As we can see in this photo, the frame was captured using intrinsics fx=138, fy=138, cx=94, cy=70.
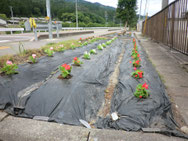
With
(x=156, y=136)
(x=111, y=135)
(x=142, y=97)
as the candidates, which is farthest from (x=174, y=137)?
(x=142, y=97)

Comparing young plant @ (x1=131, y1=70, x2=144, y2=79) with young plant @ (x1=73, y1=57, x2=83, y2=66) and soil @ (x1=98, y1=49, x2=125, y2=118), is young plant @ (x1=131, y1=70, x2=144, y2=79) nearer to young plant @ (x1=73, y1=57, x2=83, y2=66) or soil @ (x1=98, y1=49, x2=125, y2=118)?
soil @ (x1=98, y1=49, x2=125, y2=118)

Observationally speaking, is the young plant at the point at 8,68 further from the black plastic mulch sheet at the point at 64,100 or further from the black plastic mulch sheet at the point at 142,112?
the black plastic mulch sheet at the point at 142,112

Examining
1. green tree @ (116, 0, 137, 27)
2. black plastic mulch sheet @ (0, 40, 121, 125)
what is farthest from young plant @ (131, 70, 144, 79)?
green tree @ (116, 0, 137, 27)

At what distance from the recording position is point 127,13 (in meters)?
31.2

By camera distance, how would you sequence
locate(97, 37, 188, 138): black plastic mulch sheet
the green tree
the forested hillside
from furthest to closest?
the forested hillside, the green tree, locate(97, 37, 188, 138): black plastic mulch sheet

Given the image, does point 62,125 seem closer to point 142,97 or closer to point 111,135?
point 111,135

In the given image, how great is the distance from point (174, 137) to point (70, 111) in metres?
1.39

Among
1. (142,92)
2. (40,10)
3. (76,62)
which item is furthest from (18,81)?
(40,10)

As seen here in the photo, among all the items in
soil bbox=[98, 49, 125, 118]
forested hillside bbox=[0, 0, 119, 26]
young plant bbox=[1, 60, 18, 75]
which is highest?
forested hillside bbox=[0, 0, 119, 26]

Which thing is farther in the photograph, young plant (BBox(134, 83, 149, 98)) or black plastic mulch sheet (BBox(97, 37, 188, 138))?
young plant (BBox(134, 83, 149, 98))

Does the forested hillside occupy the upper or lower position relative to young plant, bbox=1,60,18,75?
upper

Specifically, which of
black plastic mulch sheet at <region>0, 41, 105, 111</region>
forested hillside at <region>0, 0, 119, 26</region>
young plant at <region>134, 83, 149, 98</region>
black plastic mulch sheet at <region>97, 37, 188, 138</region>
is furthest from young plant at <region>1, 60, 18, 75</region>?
forested hillside at <region>0, 0, 119, 26</region>

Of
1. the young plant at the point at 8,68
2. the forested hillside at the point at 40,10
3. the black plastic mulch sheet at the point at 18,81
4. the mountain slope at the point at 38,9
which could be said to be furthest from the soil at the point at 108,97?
the mountain slope at the point at 38,9

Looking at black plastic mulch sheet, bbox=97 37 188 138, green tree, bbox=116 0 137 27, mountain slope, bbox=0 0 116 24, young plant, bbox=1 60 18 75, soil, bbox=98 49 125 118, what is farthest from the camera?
mountain slope, bbox=0 0 116 24
